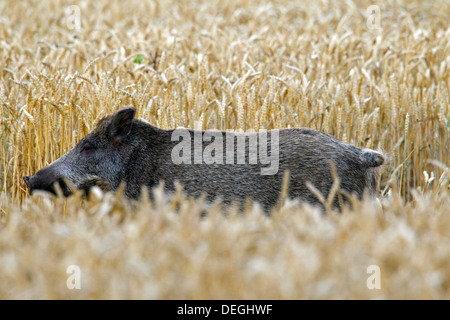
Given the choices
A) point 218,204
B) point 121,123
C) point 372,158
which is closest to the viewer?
point 218,204

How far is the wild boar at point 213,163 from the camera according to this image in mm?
4832

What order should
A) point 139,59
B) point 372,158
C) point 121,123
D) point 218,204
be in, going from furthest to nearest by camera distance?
1. point 139,59
2. point 121,123
3. point 372,158
4. point 218,204

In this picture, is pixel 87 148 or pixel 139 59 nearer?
pixel 87 148

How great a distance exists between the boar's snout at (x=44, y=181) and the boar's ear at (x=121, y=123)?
0.60m

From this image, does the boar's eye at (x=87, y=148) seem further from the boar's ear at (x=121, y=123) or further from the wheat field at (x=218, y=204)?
the wheat field at (x=218, y=204)

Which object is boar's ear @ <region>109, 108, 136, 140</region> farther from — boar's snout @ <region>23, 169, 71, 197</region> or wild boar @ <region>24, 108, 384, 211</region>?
boar's snout @ <region>23, 169, 71, 197</region>

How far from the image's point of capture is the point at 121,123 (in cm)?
525

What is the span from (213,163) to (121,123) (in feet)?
2.94

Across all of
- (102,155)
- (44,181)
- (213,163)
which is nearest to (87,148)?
(102,155)

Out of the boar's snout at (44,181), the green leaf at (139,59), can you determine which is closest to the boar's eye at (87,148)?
the boar's snout at (44,181)

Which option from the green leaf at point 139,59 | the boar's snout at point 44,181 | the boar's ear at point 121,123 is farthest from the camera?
the green leaf at point 139,59

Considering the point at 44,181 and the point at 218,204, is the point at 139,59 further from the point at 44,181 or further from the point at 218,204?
the point at 218,204

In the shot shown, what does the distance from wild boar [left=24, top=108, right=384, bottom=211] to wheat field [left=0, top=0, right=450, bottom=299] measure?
224 millimetres
